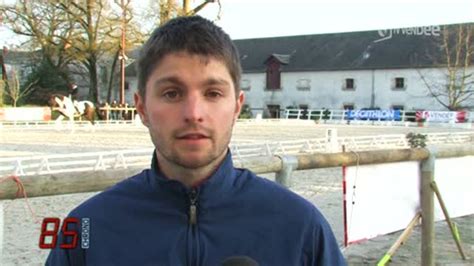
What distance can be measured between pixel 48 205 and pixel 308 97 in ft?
150

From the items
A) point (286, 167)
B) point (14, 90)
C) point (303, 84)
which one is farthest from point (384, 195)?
point (303, 84)

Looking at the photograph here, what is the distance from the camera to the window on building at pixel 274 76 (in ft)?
183

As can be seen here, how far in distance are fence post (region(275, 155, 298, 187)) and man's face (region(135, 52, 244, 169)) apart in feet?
6.54

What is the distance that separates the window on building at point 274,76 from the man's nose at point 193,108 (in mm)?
54052

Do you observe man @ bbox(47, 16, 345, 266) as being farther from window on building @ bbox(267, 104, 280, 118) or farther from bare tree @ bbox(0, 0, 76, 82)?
window on building @ bbox(267, 104, 280, 118)

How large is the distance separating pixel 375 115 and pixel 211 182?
134ft

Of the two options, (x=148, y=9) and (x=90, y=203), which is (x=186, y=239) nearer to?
(x=90, y=203)

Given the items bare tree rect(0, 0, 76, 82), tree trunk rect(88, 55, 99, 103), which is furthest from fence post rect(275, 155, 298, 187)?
tree trunk rect(88, 55, 99, 103)

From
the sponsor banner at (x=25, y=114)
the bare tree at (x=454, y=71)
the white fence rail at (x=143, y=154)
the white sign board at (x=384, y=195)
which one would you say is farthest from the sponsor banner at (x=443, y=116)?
the white sign board at (x=384, y=195)

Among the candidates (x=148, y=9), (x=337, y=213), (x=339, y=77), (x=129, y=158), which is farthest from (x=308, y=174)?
(x=339, y=77)

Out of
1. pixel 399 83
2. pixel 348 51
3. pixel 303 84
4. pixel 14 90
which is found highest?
pixel 348 51

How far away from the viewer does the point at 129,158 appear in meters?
12.9

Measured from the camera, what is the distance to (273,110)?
53.5 metres

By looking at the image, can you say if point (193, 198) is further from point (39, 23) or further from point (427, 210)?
point (39, 23)
